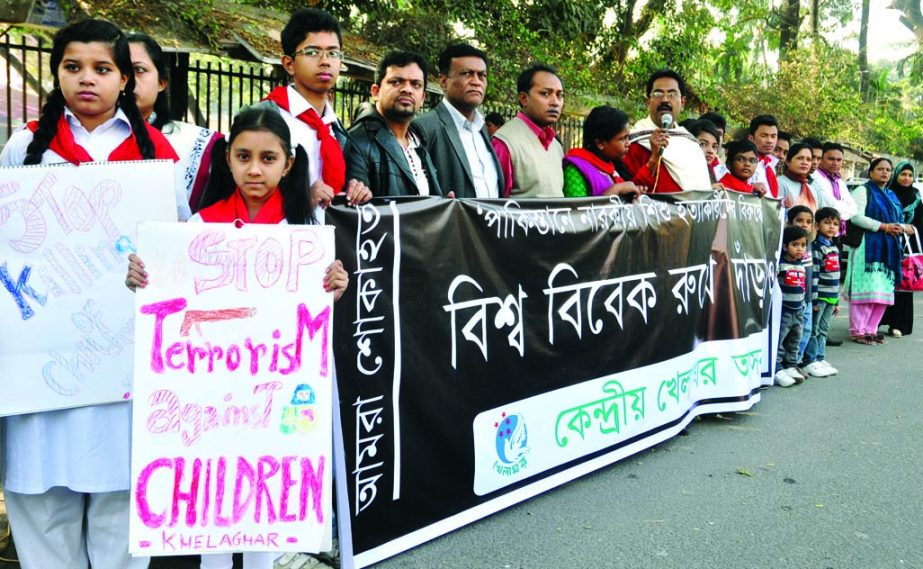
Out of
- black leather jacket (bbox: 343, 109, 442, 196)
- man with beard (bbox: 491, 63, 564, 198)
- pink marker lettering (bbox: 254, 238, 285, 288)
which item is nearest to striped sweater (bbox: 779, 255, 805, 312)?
man with beard (bbox: 491, 63, 564, 198)

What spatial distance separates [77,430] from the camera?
2459 millimetres

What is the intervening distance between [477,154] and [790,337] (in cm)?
338

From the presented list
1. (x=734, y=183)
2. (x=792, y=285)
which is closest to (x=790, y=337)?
(x=792, y=285)

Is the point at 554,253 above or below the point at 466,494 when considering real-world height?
above

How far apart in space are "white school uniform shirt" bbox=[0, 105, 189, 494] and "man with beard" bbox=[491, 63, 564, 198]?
2.50 meters

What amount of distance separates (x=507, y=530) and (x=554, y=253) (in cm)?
130

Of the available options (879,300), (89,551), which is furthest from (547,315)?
(879,300)

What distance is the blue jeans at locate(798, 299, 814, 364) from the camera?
6.51 meters

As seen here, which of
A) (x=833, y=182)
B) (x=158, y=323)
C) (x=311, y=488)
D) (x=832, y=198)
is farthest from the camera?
(x=833, y=182)

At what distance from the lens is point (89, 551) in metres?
2.61

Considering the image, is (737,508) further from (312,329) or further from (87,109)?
(87,109)

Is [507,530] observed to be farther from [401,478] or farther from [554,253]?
[554,253]

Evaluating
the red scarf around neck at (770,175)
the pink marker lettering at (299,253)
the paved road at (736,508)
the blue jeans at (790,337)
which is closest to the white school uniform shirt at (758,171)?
the red scarf around neck at (770,175)

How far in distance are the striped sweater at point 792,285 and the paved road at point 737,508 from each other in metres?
1.14
